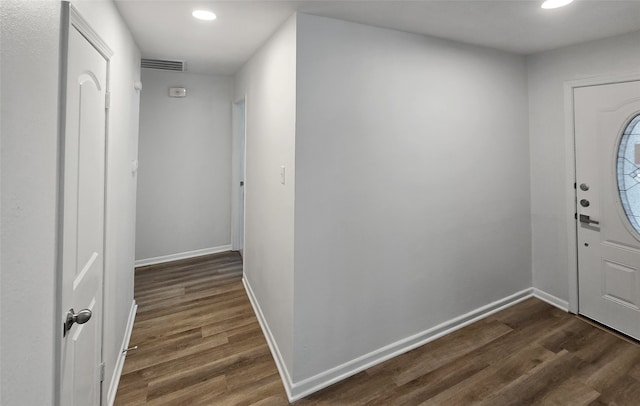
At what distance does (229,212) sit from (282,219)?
258 centimetres

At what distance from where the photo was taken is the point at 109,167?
1707 millimetres

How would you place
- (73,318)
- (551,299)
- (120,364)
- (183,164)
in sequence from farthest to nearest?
(183,164) < (551,299) < (120,364) < (73,318)

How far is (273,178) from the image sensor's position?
227 cm

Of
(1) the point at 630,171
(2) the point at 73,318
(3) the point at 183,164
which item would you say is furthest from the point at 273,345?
(1) the point at 630,171

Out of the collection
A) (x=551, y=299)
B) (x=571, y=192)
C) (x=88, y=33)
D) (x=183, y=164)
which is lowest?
(x=551, y=299)

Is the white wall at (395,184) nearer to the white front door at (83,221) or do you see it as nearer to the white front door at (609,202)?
the white front door at (609,202)

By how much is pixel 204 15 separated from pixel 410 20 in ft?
4.48

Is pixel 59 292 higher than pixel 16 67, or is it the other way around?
pixel 16 67

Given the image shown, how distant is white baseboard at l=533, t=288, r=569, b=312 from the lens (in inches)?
111

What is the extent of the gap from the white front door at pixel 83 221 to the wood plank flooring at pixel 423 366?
566mm

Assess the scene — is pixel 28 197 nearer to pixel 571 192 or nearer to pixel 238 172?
pixel 238 172

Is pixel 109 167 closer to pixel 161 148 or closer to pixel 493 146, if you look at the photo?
pixel 161 148

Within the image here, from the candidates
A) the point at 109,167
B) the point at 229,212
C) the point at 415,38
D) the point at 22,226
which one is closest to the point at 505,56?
the point at 415,38

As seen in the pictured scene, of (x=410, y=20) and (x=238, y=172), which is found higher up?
(x=410, y=20)
